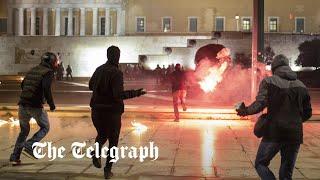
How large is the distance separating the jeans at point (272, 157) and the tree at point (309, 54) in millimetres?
47482

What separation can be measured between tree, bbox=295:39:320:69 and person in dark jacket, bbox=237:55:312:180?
47547 millimetres

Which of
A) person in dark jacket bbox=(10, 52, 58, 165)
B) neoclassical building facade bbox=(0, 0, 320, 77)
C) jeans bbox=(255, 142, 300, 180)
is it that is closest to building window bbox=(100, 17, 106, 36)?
neoclassical building facade bbox=(0, 0, 320, 77)

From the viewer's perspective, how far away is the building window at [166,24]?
68.8 meters

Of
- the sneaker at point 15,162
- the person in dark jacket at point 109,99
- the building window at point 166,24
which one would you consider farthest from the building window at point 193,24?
the person in dark jacket at point 109,99

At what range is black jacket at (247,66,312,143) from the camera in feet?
22.3

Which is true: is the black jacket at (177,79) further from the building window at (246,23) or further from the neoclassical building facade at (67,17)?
the neoclassical building facade at (67,17)

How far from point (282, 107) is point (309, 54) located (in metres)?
50.1

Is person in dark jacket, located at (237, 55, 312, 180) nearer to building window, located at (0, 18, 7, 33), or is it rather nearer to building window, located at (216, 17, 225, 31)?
building window, located at (216, 17, 225, 31)

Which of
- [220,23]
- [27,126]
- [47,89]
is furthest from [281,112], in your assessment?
[220,23]

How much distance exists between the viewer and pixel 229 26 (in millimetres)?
68125

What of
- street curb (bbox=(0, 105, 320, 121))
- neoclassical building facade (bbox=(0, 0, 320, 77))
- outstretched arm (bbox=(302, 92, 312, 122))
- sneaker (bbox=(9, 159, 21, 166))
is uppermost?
neoclassical building facade (bbox=(0, 0, 320, 77))

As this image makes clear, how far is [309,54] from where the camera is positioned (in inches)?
2169

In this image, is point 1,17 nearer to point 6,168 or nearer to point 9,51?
point 9,51

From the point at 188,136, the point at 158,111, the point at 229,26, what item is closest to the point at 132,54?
the point at 229,26
